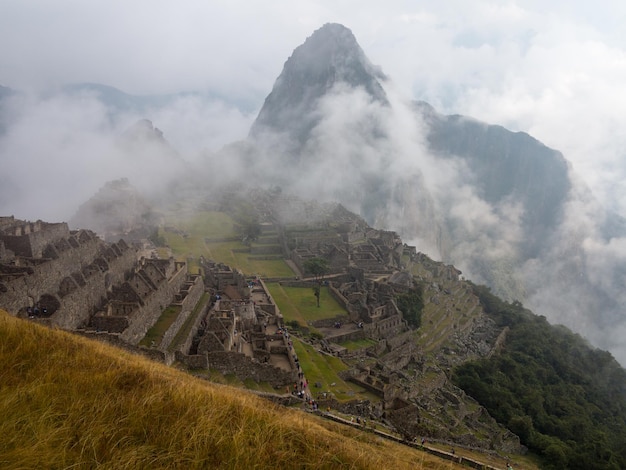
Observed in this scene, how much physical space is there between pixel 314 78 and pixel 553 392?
14882 centimetres

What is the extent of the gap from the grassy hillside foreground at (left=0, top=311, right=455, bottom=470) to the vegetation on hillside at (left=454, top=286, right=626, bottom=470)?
27.5 metres

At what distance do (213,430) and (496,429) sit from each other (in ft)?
92.5

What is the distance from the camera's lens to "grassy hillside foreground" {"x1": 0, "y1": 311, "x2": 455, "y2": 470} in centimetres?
396

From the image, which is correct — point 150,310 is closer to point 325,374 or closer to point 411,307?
point 325,374

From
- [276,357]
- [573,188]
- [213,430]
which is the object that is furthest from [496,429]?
[573,188]

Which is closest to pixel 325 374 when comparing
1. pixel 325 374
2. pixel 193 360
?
pixel 325 374

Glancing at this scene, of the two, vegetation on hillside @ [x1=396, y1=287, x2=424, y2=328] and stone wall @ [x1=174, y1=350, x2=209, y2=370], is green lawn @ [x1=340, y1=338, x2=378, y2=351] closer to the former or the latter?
vegetation on hillside @ [x1=396, y1=287, x2=424, y2=328]

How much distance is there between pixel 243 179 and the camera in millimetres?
105188

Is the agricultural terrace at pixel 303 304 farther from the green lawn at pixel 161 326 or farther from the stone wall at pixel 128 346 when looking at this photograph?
the stone wall at pixel 128 346

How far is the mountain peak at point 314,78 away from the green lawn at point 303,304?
386 feet

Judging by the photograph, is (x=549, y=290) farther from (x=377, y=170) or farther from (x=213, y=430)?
(x=213, y=430)

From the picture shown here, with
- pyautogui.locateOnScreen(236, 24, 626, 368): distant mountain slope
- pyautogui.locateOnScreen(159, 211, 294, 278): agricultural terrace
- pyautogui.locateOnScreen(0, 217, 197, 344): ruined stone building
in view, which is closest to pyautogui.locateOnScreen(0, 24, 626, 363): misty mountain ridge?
pyautogui.locateOnScreen(236, 24, 626, 368): distant mountain slope

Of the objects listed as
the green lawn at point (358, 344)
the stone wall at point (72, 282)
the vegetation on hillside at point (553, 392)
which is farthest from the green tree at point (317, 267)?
the stone wall at point (72, 282)

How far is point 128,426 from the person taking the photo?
4.55 meters
